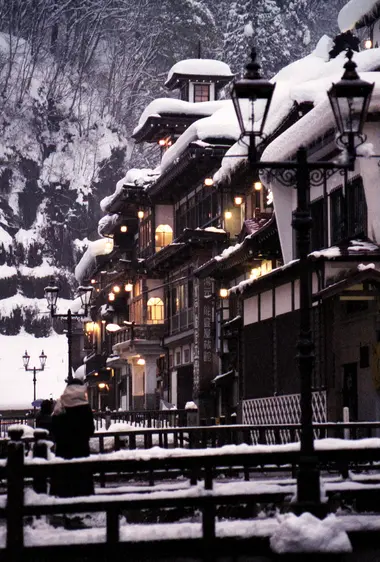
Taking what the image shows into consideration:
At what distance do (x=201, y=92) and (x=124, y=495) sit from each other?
47.5m

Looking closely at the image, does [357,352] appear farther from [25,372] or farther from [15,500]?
[25,372]

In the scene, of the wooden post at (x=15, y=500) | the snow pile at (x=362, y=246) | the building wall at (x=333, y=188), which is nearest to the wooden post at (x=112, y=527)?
the wooden post at (x=15, y=500)

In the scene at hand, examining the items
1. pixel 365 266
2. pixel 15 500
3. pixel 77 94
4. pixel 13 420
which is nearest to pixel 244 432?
pixel 365 266

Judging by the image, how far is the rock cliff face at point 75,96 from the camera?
406 feet

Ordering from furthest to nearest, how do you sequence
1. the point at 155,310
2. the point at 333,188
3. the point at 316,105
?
the point at 155,310, the point at 316,105, the point at 333,188

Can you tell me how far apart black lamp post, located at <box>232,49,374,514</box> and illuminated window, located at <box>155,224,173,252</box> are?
41140mm

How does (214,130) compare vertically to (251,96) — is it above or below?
above

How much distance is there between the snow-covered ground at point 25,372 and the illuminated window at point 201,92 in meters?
37.6

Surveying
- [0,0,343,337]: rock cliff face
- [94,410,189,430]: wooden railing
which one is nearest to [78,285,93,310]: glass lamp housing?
[94,410,189,430]: wooden railing

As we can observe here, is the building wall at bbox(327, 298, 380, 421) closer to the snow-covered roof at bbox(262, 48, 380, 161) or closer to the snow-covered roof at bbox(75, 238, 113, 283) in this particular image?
the snow-covered roof at bbox(262, 48, 380, 161)

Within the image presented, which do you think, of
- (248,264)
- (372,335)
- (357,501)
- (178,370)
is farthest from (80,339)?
(357,501)

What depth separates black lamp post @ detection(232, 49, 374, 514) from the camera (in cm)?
1231

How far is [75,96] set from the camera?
156375 millimetres

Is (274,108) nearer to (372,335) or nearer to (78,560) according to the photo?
(372,335)
